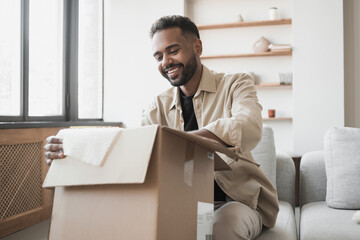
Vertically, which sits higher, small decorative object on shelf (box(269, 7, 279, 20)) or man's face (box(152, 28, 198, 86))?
small decorative object on shelf (box(269, 7, 279, 20))

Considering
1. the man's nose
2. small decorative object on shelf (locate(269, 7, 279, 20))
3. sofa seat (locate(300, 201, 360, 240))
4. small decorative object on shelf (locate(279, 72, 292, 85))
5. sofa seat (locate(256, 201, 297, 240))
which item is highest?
small decorative object on shelf (locate(269, 7, 279, 20))

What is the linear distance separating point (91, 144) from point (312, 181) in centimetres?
155

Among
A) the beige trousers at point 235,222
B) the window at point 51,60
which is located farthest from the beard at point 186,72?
the window at point 51,60

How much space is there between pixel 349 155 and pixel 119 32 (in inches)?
129

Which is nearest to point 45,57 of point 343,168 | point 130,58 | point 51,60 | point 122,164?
point 51,60

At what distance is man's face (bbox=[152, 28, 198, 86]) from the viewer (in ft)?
4.66

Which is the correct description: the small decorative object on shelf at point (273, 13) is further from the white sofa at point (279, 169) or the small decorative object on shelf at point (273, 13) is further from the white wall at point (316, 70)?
the white sofa at point (279, 169)

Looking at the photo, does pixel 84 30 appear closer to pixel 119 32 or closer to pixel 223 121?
pixel 119 32

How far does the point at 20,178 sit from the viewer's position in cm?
251

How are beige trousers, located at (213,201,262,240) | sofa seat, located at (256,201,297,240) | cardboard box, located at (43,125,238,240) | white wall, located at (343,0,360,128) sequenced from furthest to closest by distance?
white wall, located at (343,0,360,128)
sofa seat, located at (256,201,297,240)
beige trousers, located at (213,201,262,240)
cardboard box, located at (43,125,238,240)

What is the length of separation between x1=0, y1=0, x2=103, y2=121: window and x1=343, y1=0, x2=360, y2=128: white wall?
9.17 feet

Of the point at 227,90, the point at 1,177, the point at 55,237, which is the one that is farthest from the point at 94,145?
the point at 1,177

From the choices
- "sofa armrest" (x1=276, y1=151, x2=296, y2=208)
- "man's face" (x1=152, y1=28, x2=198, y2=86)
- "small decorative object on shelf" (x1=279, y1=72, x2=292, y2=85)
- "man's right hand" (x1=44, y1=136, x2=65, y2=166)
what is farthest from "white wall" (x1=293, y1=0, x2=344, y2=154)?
"man's right hand" (x1=44, y1=136, x2=65, y2=166)

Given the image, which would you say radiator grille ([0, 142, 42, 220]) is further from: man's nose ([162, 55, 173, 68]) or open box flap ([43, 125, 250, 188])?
open box flap ([43, 125, 250, 188])
